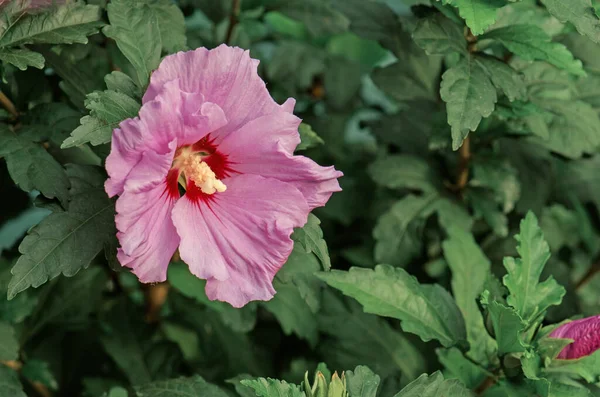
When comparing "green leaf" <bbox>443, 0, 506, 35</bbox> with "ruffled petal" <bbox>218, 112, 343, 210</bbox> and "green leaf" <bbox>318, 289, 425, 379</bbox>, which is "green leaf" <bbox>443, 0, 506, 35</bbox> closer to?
"ruffled petal" <bbox>218, 112, 343, 210</bbox>

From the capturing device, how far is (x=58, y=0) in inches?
34.5

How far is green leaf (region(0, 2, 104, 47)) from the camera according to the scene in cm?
85

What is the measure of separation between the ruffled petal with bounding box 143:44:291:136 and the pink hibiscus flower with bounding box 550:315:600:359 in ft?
1.42

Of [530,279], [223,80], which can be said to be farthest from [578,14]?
[223,80]

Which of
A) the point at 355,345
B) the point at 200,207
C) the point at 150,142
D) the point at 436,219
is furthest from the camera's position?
the point at 436,219

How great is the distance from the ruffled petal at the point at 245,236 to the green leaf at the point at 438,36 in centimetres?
29

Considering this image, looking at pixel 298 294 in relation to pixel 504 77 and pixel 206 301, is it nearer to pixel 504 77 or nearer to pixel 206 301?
pixel 206 301

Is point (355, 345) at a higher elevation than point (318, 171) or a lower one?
lower

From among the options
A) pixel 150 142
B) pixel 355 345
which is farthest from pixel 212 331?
pixel 150 142

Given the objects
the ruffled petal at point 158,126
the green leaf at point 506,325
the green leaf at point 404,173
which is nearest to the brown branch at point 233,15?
the green leaf at point 404,173

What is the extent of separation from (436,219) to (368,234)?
0.43 ft

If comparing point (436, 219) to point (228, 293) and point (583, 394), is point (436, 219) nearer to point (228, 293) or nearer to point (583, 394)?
point (583, 394)

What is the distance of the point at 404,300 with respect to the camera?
96 cm

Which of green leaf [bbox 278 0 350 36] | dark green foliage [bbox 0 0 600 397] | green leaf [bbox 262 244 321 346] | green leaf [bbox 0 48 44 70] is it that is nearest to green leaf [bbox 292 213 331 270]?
dark green foliage [bbox 0 0 600 397]
